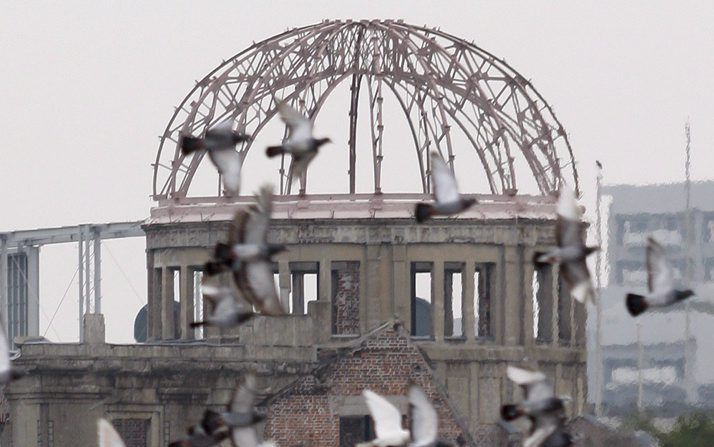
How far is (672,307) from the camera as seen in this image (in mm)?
87188

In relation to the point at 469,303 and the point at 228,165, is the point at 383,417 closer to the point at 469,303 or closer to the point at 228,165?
the point at 228,165

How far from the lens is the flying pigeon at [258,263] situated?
4412 cm

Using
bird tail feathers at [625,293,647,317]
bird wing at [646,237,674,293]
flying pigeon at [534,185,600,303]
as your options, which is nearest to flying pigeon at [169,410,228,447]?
flying pigeon at [534,185,600,303]

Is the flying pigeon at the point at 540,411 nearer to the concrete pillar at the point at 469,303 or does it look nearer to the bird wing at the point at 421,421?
the bird wing at the point at 421,421

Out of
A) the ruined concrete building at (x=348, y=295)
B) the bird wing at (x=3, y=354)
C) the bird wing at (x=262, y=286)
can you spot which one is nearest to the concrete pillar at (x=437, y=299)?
the ruined concrete building at (x=348, y=295)

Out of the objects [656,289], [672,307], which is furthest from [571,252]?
[672,307]

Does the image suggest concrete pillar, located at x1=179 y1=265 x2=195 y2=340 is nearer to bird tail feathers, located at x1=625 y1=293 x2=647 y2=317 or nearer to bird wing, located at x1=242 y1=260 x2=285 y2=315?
bird wing, located at x1=242 y1=260 x2=285 y2=315

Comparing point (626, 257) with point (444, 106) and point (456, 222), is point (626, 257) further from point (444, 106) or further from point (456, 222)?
point (456, 222)

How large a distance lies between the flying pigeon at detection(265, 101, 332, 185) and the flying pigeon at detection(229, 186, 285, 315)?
53 centimetres

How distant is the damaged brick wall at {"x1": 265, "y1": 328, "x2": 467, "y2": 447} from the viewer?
284 feet

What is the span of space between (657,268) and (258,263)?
4.78 metres

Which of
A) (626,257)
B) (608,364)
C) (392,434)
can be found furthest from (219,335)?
(392,434)

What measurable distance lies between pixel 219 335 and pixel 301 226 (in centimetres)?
399

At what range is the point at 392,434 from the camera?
45875 mm
